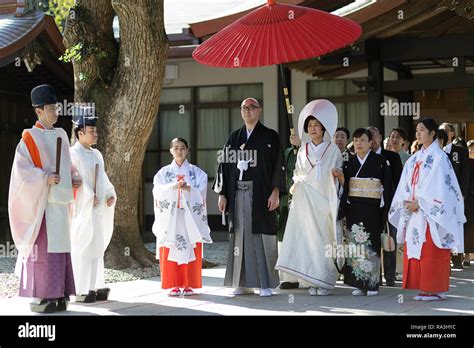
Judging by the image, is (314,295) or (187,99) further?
(187,99)

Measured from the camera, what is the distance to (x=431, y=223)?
814cm

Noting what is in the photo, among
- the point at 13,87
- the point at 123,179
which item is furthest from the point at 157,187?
the point at 13,87

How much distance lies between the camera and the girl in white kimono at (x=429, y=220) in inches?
320

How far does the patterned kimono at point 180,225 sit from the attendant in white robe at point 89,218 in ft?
2.32

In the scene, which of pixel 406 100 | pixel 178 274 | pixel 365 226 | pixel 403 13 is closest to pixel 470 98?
pixel 406 100

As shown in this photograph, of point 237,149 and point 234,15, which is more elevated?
point 234,15

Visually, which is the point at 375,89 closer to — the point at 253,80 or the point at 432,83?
the point at 432,83

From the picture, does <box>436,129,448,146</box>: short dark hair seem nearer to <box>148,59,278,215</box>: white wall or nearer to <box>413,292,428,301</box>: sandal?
<box>413,292,428,301</box>: sandal

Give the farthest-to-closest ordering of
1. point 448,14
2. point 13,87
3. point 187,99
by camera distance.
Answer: point 187,99 → point 13,87 → point 448,14

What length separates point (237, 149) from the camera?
8.86 m

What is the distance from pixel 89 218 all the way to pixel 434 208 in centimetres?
352

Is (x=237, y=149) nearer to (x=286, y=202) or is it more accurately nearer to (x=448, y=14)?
(x=286, y=202)

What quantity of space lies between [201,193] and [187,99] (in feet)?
25.1

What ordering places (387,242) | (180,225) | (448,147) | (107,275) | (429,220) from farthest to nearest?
(448,147)
(107,275)
(387,242)
(180,225)
(429,220)
